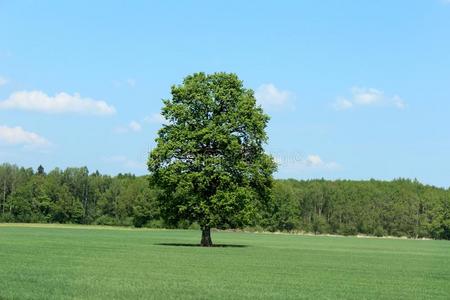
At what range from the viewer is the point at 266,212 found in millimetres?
177625

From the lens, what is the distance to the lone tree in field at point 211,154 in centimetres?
5981

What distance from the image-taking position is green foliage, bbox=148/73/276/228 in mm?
59812

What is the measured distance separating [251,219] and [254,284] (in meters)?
33.7

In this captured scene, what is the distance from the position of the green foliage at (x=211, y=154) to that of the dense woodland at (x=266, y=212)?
361 ft

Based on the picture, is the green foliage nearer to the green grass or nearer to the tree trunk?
the tree trunk

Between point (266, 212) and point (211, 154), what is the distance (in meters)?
118

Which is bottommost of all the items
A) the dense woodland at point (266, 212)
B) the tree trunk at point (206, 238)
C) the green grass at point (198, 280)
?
the green grass at point (198, 280)

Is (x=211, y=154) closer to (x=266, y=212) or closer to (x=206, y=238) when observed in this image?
(x=206, y=238)

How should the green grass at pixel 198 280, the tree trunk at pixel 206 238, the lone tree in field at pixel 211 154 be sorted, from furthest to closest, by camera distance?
the tree trunk at pixel 206 238, the lone tree in field at pixel 211 154, the green grass at pixel 198 280

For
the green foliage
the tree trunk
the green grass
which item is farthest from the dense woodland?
the green grass

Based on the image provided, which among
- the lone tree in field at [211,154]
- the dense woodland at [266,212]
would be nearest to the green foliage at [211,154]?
the lone tree in field at [211,154]

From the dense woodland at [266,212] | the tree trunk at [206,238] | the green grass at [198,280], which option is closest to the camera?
the green grass at [198,280]

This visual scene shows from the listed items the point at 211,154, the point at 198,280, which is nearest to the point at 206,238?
the point at 211,154

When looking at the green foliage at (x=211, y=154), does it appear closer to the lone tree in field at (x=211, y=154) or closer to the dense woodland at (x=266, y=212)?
the lone tree in field at (x=211, y=154)
